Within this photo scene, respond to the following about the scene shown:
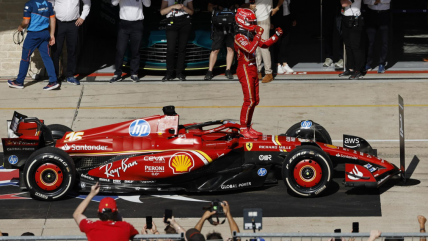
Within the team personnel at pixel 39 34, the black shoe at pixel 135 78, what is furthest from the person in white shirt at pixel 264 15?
the team personnel at pixel 39 34

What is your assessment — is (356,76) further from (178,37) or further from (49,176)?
(49,176)

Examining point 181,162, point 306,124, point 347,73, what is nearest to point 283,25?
point 347,73

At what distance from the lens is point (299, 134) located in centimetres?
1145

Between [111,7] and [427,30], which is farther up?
[111,7]

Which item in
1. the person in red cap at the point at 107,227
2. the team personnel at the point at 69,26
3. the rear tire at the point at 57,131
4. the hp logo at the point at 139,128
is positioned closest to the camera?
the person in red cap at the point at 107,227

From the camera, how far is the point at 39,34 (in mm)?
14938

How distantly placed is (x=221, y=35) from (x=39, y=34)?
3.57 m

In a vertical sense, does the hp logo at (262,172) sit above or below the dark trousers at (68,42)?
below

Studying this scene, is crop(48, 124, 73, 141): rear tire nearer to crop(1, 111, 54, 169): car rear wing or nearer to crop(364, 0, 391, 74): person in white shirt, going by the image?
crop(1, 111, 54, 169): car rear wing

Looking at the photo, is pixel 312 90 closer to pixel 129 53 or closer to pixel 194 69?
pixel 194 69

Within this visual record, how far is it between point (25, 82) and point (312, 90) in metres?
5.92

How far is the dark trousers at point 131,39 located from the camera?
15.3 metres

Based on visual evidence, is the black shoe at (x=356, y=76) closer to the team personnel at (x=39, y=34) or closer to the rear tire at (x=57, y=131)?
the team personnel at (x=39, y=34)

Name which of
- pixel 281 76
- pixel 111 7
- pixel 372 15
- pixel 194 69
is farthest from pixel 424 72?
pixel 111 7
